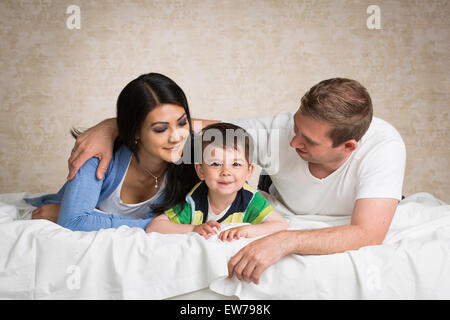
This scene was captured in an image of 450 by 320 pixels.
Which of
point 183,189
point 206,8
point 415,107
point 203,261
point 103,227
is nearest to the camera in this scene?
point 203,261

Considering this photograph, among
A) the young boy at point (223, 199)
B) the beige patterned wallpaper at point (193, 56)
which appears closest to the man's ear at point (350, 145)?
the young boy at point (223, 199)

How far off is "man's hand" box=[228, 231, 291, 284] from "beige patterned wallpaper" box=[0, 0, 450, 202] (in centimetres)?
207

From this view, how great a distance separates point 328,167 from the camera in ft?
6.08

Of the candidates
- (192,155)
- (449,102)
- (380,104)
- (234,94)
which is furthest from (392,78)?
(192,155)

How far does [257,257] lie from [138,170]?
75 cm

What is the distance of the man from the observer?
1.46 m

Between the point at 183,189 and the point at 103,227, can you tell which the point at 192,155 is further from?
the point at 103,227

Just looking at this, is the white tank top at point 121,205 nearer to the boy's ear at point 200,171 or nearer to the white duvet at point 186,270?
the boy's ear at point 200,171

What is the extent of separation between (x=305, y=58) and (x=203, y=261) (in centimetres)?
233

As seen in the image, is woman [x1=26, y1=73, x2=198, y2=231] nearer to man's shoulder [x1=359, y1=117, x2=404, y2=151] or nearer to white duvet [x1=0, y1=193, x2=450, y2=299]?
white duvet [x1=0, y1=193, x2=450, y2=299]

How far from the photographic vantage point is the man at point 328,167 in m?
1.46

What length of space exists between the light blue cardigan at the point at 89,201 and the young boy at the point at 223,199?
0.14 m

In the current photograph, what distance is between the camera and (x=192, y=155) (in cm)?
190

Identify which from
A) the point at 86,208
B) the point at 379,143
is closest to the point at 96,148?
the point at 86,208
